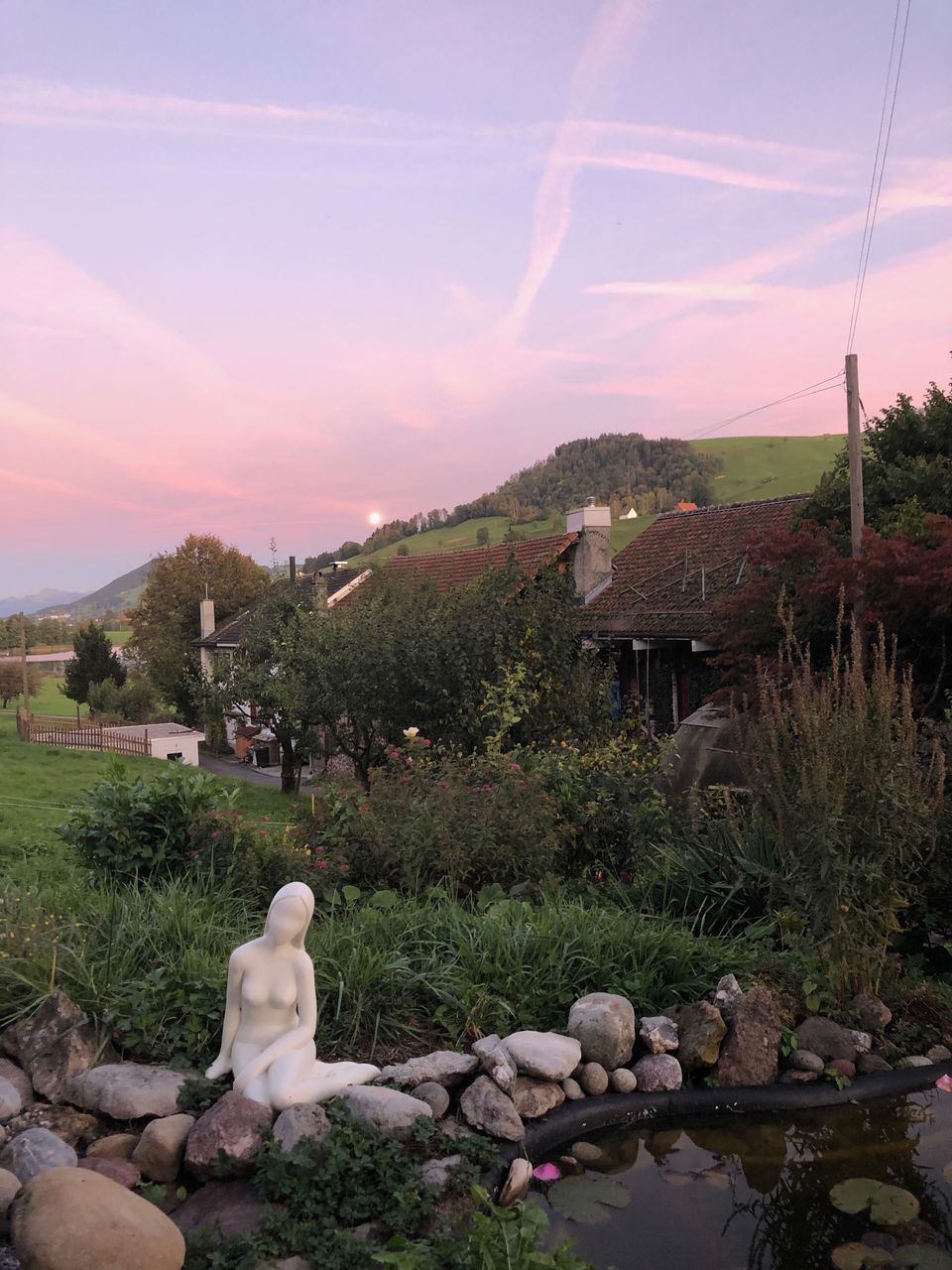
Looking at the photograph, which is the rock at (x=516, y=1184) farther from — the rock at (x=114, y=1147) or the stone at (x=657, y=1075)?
the rock at (x=114, y=1147)

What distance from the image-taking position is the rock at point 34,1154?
364 cm

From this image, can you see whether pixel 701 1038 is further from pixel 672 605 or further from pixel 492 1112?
pixel 672 605

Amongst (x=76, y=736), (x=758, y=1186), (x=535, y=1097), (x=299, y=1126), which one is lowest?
(x=76, y=736)

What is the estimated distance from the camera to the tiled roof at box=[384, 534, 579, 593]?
72.5 ft

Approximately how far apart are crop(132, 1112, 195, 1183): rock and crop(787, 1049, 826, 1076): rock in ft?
10.2

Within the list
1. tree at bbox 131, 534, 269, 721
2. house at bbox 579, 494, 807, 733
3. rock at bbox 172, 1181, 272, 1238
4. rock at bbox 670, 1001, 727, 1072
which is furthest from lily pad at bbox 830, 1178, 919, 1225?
tree at bbox 131, 534, 269, 721

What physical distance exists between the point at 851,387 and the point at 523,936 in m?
9.08

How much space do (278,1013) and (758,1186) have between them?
7.53 ft

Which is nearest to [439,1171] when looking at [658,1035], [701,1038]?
[658,1035]

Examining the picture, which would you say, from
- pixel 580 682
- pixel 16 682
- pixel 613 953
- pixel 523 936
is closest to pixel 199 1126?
pixel 523 936

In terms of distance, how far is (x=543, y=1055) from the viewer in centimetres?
448

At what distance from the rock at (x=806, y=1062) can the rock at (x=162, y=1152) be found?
3112 mm

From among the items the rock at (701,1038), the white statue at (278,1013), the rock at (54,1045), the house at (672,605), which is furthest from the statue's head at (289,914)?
the house at (672,605)

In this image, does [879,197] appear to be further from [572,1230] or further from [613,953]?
[572,1230]
